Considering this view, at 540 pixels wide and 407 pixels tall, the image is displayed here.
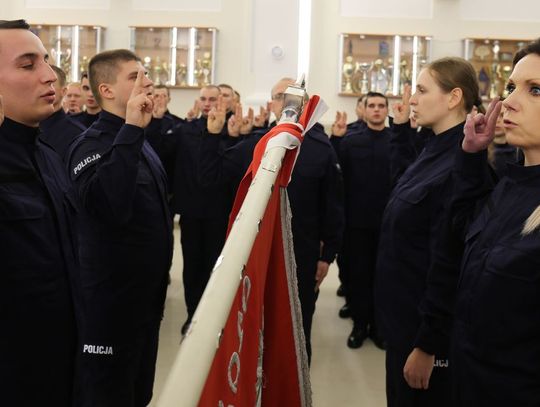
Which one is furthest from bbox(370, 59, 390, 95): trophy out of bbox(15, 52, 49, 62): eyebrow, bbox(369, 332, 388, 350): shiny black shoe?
bbox(15, 52, 49, 62): eyebrow

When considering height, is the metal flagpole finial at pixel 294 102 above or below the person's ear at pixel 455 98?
below

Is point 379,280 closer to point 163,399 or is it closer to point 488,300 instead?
point 488,300

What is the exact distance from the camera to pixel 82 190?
233cm

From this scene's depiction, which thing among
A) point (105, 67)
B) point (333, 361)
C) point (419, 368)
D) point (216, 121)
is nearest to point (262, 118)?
point (216, 121)

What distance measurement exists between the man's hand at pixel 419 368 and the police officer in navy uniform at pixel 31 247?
41.0 inches

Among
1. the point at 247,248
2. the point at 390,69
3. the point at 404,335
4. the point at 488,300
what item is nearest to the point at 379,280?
the point at 404,335

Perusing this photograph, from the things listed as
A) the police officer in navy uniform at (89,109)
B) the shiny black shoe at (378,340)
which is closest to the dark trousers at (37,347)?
the police officer in navy uniform at (89,109)

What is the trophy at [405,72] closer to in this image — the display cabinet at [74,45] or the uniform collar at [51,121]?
the display cabinet at [74,45]

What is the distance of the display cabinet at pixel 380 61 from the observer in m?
9.40

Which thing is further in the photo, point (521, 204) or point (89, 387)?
point (89, 387)

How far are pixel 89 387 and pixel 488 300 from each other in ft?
5.12

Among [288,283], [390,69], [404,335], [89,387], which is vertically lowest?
[89,387]

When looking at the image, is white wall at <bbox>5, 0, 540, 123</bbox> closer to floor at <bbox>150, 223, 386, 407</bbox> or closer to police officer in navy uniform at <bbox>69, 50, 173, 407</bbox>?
floor at <bbox>150, 223, 386, 407</bbox>

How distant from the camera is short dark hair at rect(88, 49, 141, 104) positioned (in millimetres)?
2635
